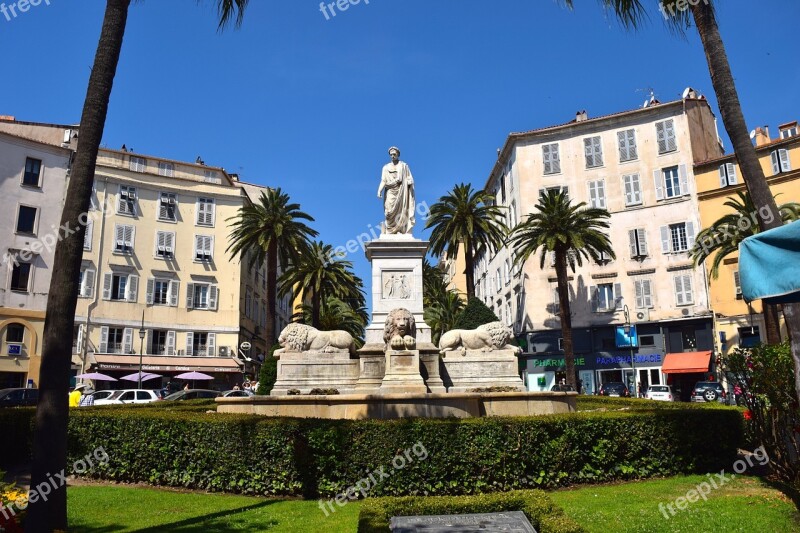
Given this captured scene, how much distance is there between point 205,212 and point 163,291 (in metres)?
7.71

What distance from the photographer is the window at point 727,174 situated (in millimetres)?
43844

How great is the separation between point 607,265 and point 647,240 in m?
3.50

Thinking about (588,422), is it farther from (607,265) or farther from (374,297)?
(607,265)

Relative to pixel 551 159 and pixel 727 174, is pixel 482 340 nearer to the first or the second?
pixel 727 174

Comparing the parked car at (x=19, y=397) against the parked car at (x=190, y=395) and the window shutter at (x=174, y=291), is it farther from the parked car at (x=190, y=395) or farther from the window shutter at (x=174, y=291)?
the window shutter at (x=174, y=291)

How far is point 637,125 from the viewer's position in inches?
1908

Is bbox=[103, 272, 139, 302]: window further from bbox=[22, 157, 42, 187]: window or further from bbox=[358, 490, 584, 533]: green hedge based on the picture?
bbox=[358, 490, 584, 533]: green hedge

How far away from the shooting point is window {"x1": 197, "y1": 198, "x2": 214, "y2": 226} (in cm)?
5169

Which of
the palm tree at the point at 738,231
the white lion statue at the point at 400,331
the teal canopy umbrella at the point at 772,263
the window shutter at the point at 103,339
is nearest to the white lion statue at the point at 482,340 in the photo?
the white lion statue at the point at 400,331

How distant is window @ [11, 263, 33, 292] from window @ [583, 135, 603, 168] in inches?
1674

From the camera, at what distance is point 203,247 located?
51.3 metres

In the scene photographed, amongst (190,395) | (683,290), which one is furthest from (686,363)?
(190,395)

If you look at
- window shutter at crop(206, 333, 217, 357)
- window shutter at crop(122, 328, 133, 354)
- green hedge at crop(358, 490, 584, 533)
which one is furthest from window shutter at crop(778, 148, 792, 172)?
window shutter at crop(122, 328, 133, 354)

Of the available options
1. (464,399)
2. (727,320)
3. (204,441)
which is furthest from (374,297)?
(727,320)
